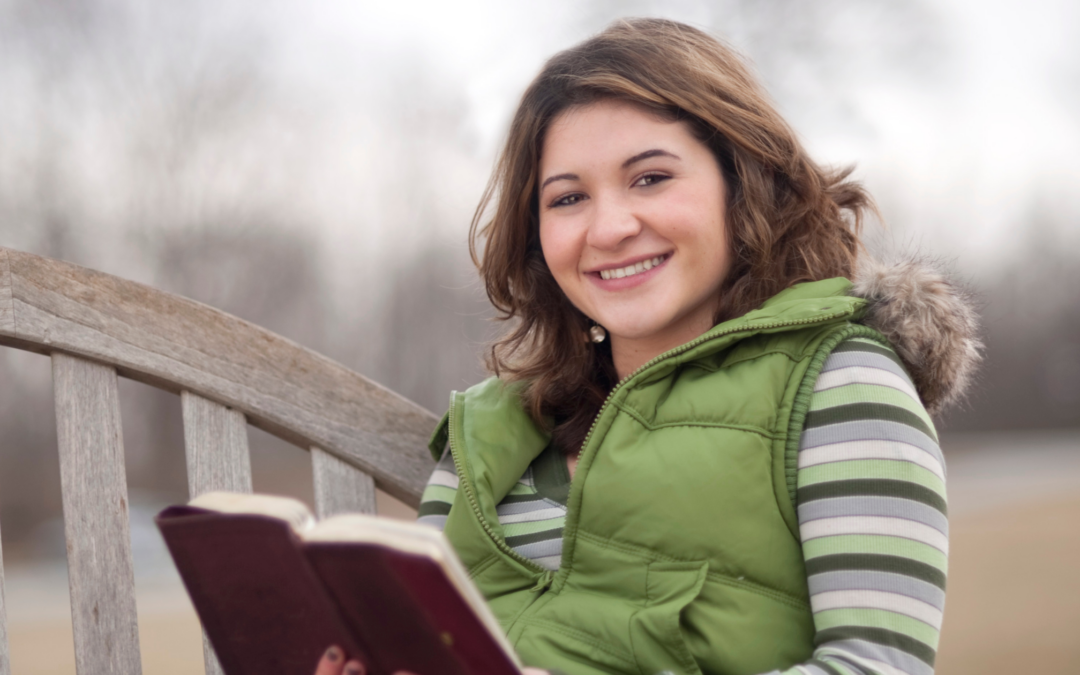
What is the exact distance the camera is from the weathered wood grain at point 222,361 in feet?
3.30

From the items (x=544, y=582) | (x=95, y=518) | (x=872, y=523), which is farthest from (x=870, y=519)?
(x=95, y=518)

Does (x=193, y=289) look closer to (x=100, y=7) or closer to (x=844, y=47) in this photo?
(x=100, y=7)

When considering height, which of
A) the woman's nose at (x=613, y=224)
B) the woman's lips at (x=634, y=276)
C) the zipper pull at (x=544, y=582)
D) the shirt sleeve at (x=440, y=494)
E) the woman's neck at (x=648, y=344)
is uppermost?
the woman's nose at (x=613, y=224)

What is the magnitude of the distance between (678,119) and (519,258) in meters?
0.36

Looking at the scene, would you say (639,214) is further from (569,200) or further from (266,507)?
(266,507)

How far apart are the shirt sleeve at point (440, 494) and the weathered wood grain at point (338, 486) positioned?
0.30 feet

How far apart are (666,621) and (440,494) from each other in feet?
1.39

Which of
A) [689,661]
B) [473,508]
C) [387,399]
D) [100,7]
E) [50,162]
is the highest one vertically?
[100,7]

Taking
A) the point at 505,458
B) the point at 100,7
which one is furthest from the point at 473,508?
the point at 100,7

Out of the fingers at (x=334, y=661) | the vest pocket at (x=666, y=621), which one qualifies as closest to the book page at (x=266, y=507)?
the fingers at (x=334, y=661)

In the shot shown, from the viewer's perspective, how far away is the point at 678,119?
103 centimetres

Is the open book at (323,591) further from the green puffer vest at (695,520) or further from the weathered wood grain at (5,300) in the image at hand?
the weathered wood grain at (5,300)

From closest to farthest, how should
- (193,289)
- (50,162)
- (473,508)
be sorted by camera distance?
(473,508)
(50,162)
(193,289)

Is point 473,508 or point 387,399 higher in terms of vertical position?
point 387,399
